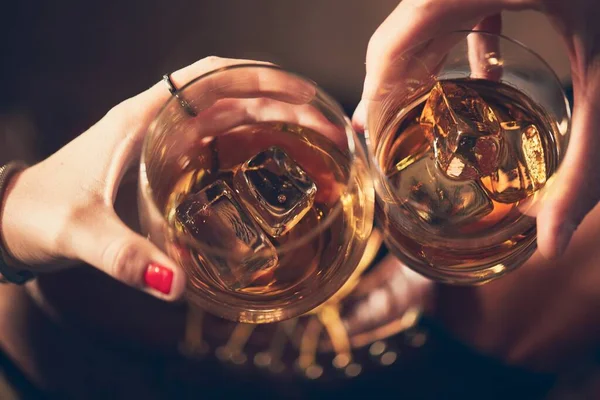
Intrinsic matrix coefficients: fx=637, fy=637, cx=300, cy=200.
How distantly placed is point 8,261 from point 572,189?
76cm

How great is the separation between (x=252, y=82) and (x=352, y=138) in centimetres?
14

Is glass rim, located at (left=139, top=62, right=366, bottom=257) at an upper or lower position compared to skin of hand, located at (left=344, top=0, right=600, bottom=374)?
upper

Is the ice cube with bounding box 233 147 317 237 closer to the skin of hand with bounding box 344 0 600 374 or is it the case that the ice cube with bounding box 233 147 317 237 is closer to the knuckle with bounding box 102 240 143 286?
the knuckle with bounding box 102 240 143 286

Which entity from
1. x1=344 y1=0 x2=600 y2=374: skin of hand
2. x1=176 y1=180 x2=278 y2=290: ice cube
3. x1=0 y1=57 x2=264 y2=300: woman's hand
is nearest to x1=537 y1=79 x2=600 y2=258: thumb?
x1=344 y1=0 x2=600 y2=374: skin of hand

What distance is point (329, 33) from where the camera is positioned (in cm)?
117

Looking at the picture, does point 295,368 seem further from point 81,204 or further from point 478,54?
point 478,54

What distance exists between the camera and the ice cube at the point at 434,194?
0.74 metres

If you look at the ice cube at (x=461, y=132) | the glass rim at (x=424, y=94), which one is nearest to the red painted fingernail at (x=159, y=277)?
the glass rim at (x=424, y=94)

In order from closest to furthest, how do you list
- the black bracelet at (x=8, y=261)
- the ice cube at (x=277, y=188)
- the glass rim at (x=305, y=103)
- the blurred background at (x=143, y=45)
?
the glass rim at (x=305, y=103)
the ice cube at (x=277, y=188)
the black bracelet at (x=8, y=261)
the blurred background at (x=143, y=45)

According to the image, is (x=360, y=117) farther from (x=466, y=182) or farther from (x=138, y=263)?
(x=138, y=263)

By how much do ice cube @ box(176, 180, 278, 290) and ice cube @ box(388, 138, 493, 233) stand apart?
0.57 feet

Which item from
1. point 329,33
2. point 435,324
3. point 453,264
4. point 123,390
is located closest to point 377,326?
point 435,324

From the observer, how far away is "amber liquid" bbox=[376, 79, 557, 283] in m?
0.75

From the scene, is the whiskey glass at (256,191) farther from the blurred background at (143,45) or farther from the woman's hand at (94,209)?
the blurred background at (143,45)
